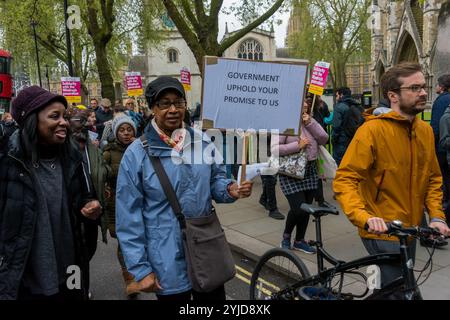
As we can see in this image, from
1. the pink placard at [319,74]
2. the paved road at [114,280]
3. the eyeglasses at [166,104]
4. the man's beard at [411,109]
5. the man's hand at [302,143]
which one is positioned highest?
the pink placard at [319,74]

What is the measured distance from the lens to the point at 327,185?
9.47 m

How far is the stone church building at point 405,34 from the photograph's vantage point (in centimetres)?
3025

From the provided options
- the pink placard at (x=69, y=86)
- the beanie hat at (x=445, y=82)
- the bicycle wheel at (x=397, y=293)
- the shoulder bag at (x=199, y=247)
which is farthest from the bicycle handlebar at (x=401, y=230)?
the pink placard at (x=69, y=86)

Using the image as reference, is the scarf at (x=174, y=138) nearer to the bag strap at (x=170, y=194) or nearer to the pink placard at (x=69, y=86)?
the bag strap at (x=170, y=194)

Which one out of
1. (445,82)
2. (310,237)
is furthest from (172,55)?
(310,237)

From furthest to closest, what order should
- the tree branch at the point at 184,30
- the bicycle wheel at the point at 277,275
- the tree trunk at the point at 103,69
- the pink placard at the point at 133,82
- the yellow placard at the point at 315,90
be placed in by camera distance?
1. the tree trunk at the point at 103,69
2. the pink placard at the point at 133,82
3. the tree branch at the point at 184,30
4. the yellow placard at the point at 315,90
5. the bicycle wheel at the point at 277,275

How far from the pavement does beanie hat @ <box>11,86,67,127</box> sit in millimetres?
2232

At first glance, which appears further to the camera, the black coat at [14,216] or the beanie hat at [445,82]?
the beanie hat at [445,82]

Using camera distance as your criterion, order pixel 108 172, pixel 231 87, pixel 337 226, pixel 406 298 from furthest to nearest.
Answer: pixel 337 226 → pixel 108 172 → pixel 231 87 → pixel 406 298

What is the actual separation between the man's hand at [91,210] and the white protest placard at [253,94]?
3.49 feet

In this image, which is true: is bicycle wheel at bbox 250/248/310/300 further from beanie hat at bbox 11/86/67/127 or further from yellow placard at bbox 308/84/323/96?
yellow placard at bbox 308/84/323/96
